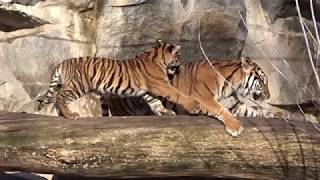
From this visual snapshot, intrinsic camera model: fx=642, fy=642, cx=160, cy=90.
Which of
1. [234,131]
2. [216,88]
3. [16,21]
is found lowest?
[234,131]

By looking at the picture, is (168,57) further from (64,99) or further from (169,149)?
(169,149)

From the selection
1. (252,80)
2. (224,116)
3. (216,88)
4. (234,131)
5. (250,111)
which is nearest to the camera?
(234,131)

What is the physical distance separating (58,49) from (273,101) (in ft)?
7.06

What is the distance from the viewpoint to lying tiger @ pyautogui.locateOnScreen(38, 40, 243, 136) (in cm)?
478

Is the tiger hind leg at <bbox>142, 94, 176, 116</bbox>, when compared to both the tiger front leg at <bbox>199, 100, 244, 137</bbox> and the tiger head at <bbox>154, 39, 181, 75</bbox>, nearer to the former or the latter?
the tiger head at <bbox>154, 39, 181, 75</bbox>

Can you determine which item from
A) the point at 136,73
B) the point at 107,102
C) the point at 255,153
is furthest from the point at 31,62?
the point at 255,153

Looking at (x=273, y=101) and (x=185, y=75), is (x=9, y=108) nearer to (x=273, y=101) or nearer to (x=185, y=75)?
(x=185, y=75)

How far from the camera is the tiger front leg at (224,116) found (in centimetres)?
397

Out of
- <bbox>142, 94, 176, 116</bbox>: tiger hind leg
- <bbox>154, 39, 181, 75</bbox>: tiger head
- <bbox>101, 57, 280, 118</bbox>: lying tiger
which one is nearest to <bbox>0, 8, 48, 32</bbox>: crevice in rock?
<bbox>101, 57, 280, 118</bbox>: lying tiger

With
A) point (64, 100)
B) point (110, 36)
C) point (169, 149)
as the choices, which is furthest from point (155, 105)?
point (110, 36)

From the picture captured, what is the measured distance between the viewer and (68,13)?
6145mm

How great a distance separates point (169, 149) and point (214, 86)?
1074 mm

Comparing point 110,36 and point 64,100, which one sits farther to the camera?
point 110,36

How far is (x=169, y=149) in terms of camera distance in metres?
3.96
